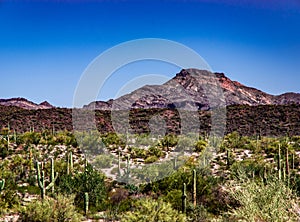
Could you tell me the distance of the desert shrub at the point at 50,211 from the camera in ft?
50.2

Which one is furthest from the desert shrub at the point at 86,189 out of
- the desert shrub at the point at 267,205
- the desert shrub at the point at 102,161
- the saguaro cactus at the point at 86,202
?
the desert shrub at the point at 267,205

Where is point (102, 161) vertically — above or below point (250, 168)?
above

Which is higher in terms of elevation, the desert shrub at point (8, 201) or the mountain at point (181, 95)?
the mountain at point (181, 95)

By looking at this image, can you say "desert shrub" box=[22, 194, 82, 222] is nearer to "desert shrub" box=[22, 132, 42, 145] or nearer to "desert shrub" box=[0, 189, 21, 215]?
"desert shrub" box=[0, 189, 21, 215]

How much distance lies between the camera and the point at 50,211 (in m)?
15.4

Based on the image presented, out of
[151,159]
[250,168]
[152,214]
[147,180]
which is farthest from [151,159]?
[152,214]

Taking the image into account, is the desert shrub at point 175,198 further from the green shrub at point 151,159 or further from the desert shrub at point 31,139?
the desert shrub at point 31,139

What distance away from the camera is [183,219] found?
47.1 ft

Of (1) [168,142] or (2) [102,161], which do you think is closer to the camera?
(2) [102,161]

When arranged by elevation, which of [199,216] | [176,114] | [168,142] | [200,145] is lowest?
[199,216]

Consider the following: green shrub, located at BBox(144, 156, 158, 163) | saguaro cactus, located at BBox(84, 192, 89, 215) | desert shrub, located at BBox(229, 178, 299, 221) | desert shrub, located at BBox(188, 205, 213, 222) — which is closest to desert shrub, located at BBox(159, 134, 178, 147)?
green shrub, located at BBox(144, 156, 158, 163)

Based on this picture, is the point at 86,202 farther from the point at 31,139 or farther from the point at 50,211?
the point at 31,139

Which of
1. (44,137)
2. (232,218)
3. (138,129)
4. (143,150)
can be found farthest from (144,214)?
(138,129)

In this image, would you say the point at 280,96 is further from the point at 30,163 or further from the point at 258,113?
the point at 30,163
